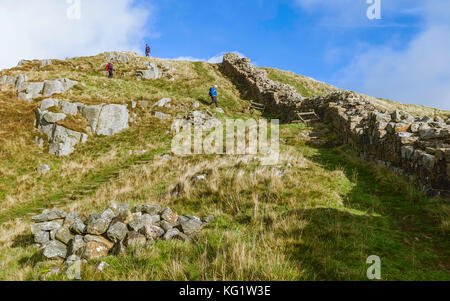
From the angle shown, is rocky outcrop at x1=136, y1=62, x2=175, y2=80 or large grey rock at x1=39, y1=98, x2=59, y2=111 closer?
large grey rock at x1=39, y1=98, x2=59, y2=111

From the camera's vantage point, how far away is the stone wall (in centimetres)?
791

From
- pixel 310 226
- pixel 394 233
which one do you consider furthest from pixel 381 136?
pixel 310 226

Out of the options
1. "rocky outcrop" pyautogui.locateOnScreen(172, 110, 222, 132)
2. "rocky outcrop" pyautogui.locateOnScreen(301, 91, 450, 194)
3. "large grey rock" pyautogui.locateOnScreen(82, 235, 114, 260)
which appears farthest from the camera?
"rocky outcrop" pyautogui.locateOnScreen(172, 110, 222, 132)

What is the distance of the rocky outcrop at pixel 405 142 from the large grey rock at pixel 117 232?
958 centimetres

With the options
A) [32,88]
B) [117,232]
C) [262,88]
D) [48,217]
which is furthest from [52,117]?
[262,88]

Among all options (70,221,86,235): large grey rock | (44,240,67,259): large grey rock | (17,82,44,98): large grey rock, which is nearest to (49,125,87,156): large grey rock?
(17,82,44,98): large grey rock

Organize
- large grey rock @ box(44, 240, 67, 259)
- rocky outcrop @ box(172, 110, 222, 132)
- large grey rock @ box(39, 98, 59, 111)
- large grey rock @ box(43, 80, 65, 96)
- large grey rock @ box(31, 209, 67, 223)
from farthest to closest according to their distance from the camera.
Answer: large grey rock @ box(43, 80, 65, 96)
rocky outcrop @ box(172, 110, 222, 132)
large grey rock @ box(39, 98, 59, 111)
large grey rock @ box(31, 209, 67, 223)
large grey rock @ box(44, 240, 67, 259)

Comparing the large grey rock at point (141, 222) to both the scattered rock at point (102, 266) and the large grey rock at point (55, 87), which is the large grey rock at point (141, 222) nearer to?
the scattered rock at point (102, 266)

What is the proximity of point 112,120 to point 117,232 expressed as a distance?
19.9 meters

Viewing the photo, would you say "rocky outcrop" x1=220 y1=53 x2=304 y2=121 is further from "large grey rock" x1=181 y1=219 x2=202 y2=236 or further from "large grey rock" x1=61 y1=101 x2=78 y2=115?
"large grey rock" x1=61 y1=101 x2=78 y2=115

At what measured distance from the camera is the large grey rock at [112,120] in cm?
2323

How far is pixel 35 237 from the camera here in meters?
7.43

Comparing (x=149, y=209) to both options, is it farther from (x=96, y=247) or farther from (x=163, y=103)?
(x=163, y=103)

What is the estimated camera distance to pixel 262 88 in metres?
33.6
